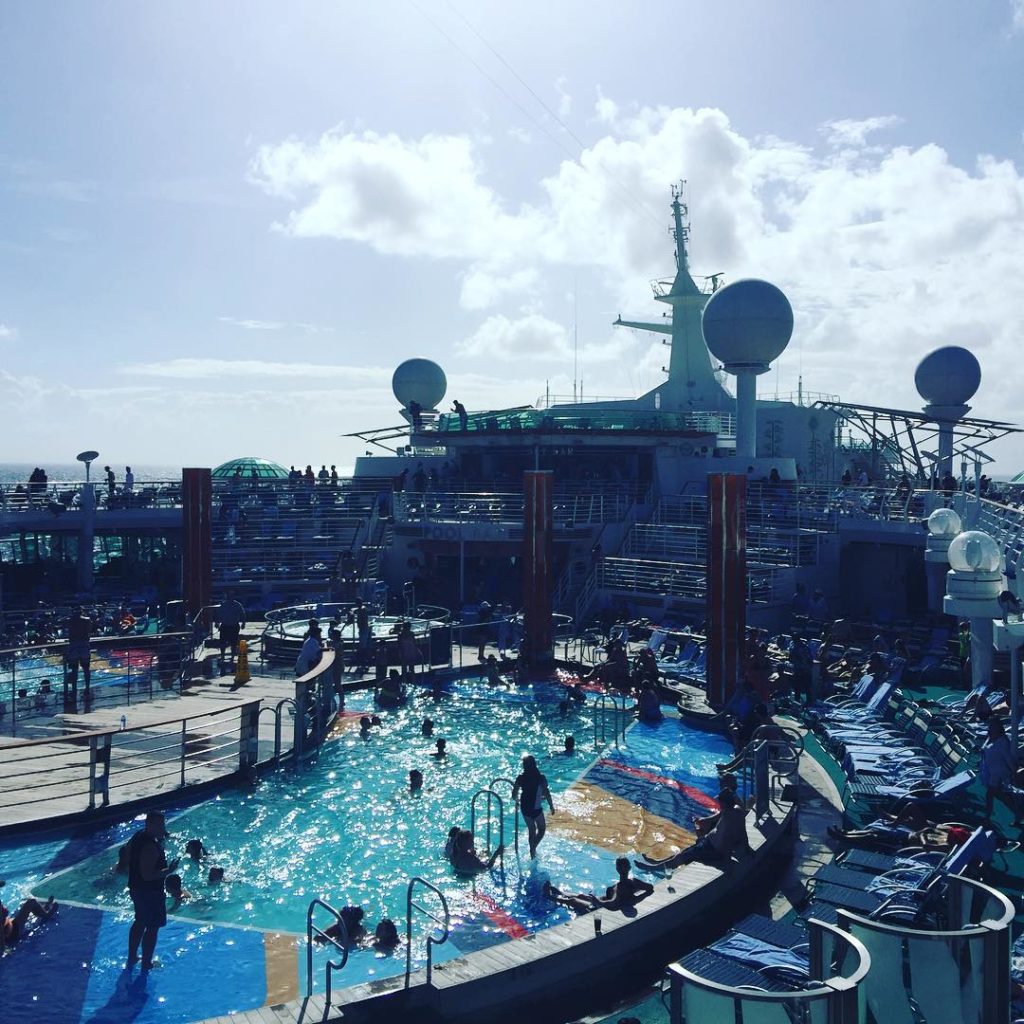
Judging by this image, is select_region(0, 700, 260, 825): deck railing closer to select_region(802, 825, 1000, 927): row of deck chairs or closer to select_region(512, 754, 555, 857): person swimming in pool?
select_region(512, 754, 555, 857): person swimming in pool

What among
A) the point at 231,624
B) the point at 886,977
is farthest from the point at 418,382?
the point at 886,977

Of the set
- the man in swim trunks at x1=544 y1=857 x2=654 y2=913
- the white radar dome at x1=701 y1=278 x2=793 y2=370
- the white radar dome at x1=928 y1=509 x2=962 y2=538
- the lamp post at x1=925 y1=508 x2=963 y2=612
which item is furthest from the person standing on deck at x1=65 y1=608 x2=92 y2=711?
the white radar dome at x1=701 y1=278 x2=793 y2=370

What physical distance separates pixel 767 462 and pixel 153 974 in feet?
88.4

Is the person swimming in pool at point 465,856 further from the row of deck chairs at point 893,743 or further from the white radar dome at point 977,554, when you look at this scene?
the white radar dome at point 977,554

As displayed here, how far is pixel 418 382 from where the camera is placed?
43.6m

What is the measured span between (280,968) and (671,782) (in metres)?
6.92

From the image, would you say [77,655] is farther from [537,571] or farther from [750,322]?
[750,322]

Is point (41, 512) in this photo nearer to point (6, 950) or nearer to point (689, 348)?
point (6, 950)

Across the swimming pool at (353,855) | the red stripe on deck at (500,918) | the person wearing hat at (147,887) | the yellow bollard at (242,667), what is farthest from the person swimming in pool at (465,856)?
the yellow bollard at (242,667)

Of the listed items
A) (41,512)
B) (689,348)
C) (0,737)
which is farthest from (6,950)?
(689,348)

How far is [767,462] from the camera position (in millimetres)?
32531

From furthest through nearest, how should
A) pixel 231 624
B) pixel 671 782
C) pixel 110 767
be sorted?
pixel 231 624
pixel 671 782
pixel 110 767

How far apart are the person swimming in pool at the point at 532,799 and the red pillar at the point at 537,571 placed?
9.12 meters

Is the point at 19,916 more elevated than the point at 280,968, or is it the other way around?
the point at 19,916
